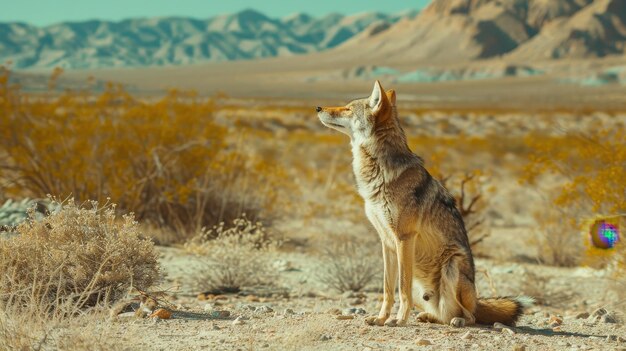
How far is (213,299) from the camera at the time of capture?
9.58 meters

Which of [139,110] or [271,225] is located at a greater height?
[139,110]

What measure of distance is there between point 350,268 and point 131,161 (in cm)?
456

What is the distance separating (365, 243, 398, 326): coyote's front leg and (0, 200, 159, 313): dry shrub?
2.11m

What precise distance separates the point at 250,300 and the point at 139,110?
5.36m

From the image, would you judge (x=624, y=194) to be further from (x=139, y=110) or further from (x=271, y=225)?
(x=139, y=110)

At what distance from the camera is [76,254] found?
23.4ft

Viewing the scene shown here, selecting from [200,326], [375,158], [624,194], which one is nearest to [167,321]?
[200,326]

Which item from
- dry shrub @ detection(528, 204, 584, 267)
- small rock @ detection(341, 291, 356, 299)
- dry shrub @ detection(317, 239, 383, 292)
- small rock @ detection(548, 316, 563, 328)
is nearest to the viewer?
small rock @ detection(548, 316, 563, 328)

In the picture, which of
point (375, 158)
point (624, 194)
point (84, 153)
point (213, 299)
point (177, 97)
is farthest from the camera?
point (177, 97)

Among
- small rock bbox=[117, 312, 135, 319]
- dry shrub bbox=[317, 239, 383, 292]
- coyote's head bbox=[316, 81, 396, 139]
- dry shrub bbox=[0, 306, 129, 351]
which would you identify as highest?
coyote's head bbox=[316, 81, 396, 139]

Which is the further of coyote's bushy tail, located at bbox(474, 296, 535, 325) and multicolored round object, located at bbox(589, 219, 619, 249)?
multicolored round object, located at bbox(589, 219, 619, 249)

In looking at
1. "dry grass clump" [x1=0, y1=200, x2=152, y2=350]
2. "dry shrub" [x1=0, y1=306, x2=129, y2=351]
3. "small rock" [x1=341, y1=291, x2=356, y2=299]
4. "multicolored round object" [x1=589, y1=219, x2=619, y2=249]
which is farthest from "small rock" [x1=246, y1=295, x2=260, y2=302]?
"multicolored round object" [x1=589, y1=219, x2=619, y2=249]

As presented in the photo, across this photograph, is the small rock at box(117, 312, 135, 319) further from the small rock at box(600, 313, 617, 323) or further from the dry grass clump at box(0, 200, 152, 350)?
the small rock at box(600, 313, 617, 323)

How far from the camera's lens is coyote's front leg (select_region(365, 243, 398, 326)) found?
6.88 meters
